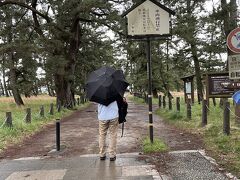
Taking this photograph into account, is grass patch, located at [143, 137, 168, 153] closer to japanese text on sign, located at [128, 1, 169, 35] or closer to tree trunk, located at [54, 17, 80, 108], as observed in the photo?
→ japanese text on sign, located at [128, 1, 169, 35]

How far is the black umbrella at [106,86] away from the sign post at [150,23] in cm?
144

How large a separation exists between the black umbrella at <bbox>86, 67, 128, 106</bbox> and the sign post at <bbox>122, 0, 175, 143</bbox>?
4.73 ft

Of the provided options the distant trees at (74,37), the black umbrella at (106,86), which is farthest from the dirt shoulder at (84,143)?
the distant trees at (74,37)

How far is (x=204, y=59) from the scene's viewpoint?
31.3 m

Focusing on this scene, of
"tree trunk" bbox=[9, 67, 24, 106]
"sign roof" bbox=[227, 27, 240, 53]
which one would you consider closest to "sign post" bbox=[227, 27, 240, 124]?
"sign roof" bbox=[227, 27, 240, 53]

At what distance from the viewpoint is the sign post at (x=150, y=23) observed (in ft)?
30.1

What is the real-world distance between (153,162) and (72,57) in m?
21.8

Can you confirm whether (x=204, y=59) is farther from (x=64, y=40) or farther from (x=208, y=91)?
(x=208, y=91)

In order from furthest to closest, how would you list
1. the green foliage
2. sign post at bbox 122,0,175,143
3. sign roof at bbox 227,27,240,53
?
sign post at bbox 122,0,175,143, sign roof at bbox 227,27,240,53, the green foliage

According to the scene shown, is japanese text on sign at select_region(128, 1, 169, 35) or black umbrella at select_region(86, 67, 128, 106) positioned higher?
japanese text on sign at select_region(128, 1, 169, 35)

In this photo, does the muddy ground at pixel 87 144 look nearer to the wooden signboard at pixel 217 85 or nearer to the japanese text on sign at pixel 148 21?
the wooden signboard at pixel 217 85

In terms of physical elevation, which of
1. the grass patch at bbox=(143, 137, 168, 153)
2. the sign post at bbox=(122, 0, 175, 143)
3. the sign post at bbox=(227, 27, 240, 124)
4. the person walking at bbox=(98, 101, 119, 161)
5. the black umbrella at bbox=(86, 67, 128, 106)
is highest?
the sign post at bbox=(122, 0, 175, 143)

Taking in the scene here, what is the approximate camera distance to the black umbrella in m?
7.74

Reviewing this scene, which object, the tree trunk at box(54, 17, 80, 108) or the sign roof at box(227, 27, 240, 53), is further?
the tree trunk at box(54, 17, 80, 108)
